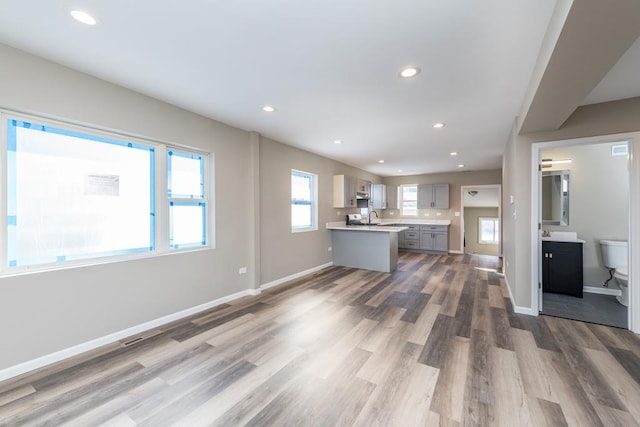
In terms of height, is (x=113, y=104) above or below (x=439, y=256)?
above

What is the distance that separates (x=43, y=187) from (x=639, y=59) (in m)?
5.00

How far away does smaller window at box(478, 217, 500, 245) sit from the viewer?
9.41m

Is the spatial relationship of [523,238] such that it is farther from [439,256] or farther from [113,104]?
[113,104]

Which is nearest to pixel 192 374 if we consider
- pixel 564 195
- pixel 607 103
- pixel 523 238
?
pixel 523 238

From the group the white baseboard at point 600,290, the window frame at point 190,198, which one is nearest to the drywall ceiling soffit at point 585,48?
the white baseboard at point 600,290

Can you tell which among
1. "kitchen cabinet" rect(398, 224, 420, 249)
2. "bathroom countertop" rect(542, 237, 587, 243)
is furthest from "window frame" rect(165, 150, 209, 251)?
"kitchen cabinet" rect(398, 224, 420, 249)

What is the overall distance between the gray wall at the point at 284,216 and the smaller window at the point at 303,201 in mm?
125

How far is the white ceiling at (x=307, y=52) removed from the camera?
1.59 m

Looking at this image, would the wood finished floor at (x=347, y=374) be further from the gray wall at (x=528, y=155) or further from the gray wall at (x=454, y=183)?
the gray wall at (x=454, y=183)

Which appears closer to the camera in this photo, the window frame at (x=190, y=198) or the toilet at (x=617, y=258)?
the window frame at (x=190, y=198)

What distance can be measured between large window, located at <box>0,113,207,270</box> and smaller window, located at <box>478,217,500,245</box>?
9879 mm

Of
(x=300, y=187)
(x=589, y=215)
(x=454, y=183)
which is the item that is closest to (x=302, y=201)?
(x=300, y=187)

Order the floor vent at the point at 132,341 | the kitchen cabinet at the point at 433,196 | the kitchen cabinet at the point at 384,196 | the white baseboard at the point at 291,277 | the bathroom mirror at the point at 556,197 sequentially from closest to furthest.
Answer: the floor vent at the point at 132,341
the bathroom mirror at the point at 556,197
the white baseboard at the point at 291,277
the kitchen cabinet at the point at 433,196
the kitchen cabinet at the point at 384,196

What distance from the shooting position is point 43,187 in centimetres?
220
